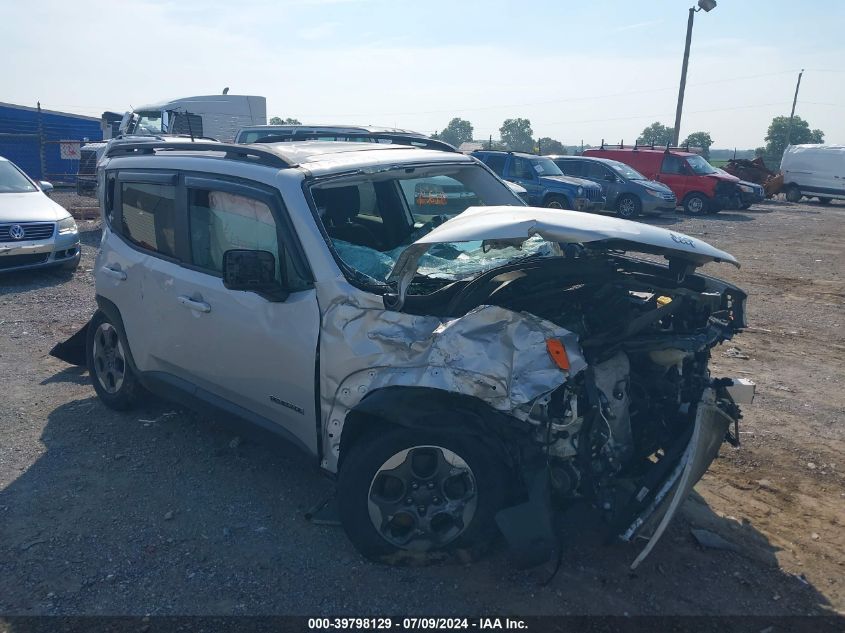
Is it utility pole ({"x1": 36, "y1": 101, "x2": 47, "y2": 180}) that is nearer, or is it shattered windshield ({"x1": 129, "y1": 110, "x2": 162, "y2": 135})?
shattered windshield ({"x1": 129, "y1": 110, "x2": 162, "y2": 135})

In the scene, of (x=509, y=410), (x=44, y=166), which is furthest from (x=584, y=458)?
(x=44, y=166)

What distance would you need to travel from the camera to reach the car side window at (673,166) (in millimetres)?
24812

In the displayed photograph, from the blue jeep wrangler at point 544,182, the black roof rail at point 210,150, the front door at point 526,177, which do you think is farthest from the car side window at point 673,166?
the black roof rail at point 210,150

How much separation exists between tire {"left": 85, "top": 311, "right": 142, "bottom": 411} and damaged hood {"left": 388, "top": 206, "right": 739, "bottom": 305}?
2688 millimetres

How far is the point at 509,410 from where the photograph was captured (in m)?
3.32

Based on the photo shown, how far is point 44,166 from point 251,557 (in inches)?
1069

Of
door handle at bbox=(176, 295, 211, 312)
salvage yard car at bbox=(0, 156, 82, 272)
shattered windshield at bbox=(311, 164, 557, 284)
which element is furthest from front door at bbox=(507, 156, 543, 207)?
door handle at bbox=(176, 295, 211, 312)

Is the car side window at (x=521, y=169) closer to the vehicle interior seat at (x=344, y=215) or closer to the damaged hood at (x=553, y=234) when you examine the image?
the vehicle interior seat at (x=344, y=215)

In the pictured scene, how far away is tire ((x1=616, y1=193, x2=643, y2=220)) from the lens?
21.4 meters

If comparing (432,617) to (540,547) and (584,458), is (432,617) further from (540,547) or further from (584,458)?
(584,458)

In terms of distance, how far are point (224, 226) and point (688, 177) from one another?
23.0 meters

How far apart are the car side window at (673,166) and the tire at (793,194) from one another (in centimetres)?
1012

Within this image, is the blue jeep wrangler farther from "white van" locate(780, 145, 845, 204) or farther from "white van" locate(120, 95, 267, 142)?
"white van" locate(780, 145, 845, 204)

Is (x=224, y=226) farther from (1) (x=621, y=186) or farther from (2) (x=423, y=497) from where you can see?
(1) (x=621, y=186)
